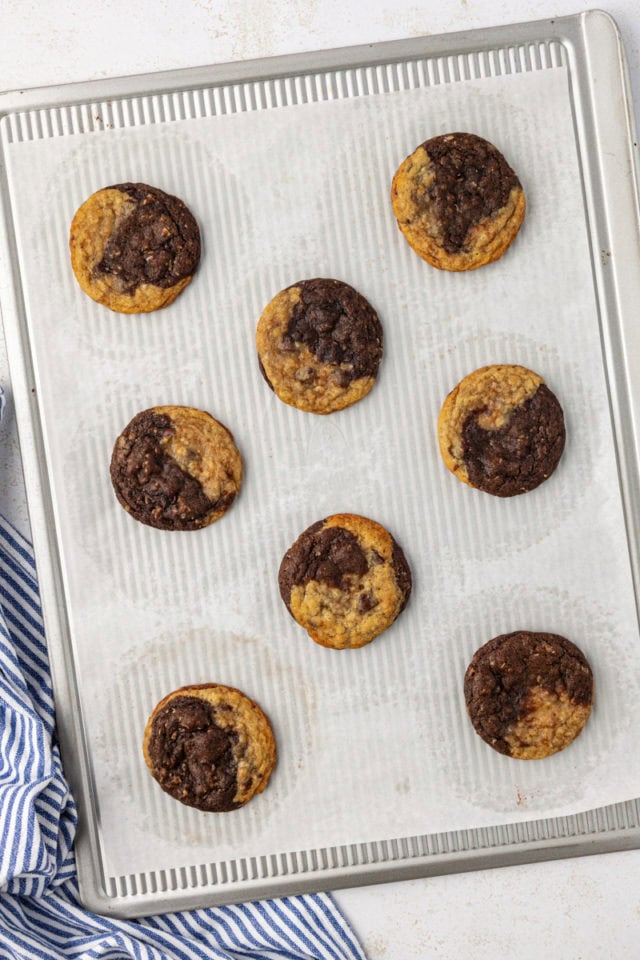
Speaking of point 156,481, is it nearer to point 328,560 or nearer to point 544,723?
point 328,560

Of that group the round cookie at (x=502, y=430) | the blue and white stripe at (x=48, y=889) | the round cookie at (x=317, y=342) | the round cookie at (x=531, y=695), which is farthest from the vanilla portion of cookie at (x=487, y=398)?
the blue and white stripe at (x=48, y=889)

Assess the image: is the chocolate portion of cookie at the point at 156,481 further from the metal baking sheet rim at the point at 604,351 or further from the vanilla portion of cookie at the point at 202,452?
the metal baking sheet rim at the point at 604,351

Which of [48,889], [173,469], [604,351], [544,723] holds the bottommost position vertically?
[48,889]

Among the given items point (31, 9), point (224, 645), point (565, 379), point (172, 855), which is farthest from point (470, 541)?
point (31, 9)

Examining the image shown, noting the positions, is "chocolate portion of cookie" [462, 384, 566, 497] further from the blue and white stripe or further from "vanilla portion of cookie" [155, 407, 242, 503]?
the blue and white stripe

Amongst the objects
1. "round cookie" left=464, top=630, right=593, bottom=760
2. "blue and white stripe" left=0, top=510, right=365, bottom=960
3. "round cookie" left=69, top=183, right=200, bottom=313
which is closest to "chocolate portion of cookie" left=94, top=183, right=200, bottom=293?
"round cookie" left=69, top=183, right=200, bottom=313

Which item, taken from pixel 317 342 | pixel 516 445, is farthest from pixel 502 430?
pixel 317 342
